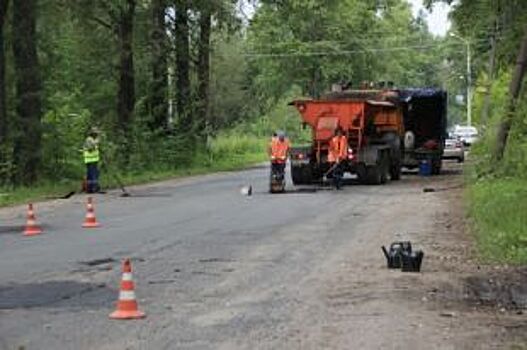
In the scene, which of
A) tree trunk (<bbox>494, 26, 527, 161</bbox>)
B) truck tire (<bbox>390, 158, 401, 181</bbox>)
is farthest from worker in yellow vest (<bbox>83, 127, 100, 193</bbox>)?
tree trunk (<bbox>494, 26, 527, 161</bbox>)

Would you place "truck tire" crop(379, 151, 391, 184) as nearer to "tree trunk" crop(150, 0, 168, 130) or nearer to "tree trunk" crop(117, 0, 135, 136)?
"tree trunk" crop(117, 0, 135, 136)

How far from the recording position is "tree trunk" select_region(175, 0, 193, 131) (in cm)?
4609

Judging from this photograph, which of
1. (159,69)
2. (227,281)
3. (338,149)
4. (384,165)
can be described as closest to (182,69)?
(159,69)

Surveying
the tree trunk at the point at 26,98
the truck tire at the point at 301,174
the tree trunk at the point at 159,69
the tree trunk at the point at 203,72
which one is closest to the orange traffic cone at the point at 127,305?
the truck tire at the point at 301,174

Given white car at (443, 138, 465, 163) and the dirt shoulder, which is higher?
white car at (443, 138, 465, 163)

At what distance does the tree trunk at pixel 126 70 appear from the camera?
4103 cm

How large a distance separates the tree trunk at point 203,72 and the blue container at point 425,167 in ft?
43.7

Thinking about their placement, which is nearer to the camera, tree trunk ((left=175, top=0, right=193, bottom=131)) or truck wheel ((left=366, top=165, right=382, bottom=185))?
truck wheel ((left=366, top=165, right=382, bottom=185))

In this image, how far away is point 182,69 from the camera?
1855 inches

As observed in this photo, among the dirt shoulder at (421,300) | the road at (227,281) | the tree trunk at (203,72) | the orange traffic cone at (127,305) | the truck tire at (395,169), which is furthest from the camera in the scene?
the tree trunk at (203,72)

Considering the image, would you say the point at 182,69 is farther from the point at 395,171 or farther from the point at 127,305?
the point at 127,305

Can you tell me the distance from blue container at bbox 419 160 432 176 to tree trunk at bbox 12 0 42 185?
44.9 ft

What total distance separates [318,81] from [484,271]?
73.6 metres

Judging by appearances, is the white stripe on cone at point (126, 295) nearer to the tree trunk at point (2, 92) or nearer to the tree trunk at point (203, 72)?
the tree trunk at point (2, 92)
